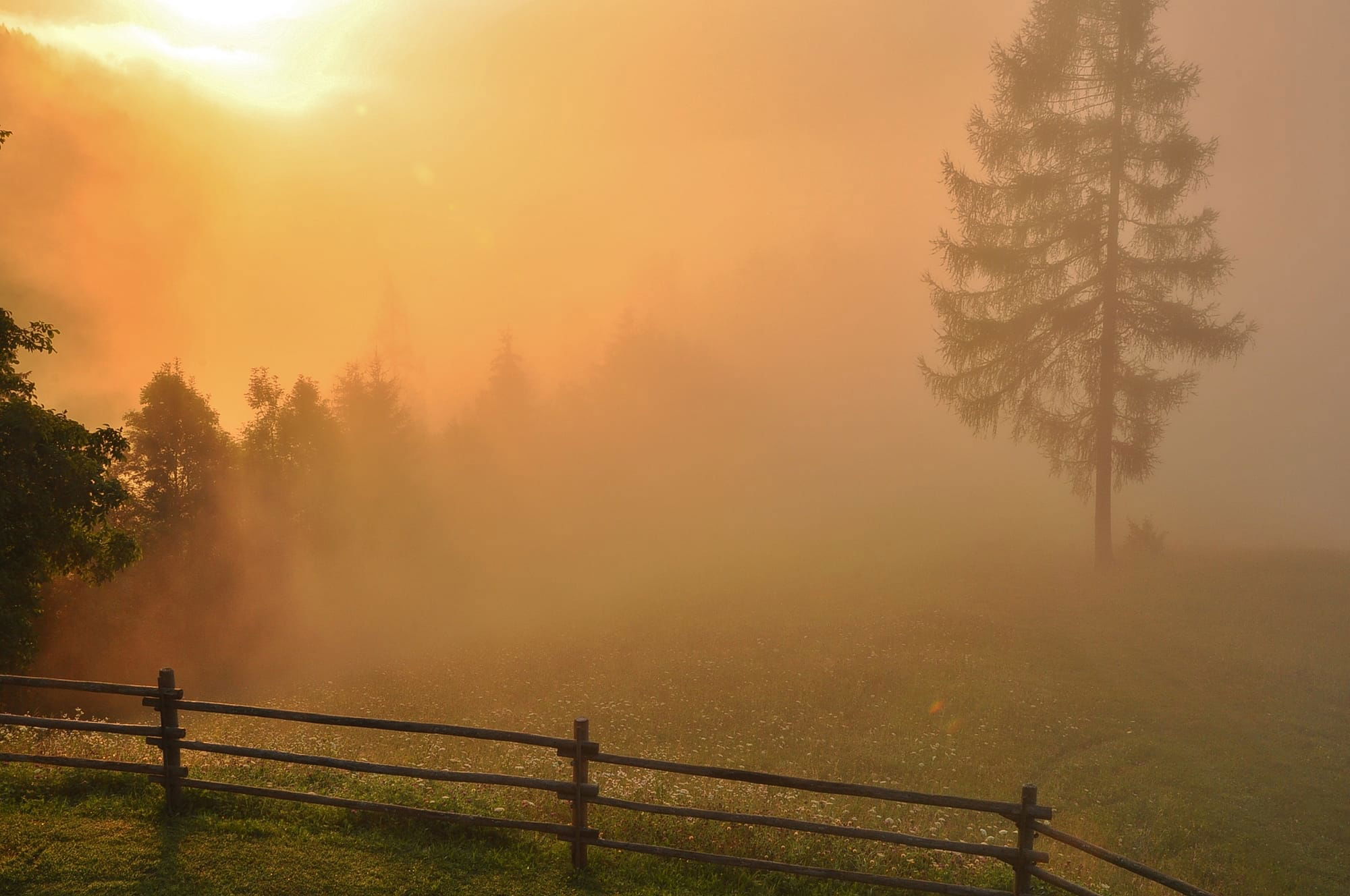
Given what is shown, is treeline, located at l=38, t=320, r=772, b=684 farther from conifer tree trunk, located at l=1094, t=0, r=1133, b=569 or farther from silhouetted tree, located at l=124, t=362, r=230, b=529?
conifer tree trunk, located at l=1094, t=0, r=1133, b=569

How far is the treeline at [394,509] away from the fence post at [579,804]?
14.6 meters

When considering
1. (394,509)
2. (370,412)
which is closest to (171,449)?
(394,509)

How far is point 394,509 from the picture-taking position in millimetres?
46281

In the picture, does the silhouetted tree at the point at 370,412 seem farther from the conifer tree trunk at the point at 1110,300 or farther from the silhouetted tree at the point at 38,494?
the conifer tree trunk at the point at 1110,300

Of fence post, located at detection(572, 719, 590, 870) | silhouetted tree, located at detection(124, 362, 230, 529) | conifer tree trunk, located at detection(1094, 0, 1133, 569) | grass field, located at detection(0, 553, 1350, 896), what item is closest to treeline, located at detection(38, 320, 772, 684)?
silhouetted tree, located at detection(124, 362, 230, 529)

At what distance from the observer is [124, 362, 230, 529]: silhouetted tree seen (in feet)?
107

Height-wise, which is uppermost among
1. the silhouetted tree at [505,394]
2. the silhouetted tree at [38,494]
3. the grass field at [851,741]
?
the silhouetted tree at [505,394]

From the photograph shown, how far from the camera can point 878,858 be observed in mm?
9961

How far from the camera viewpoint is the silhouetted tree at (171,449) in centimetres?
3250

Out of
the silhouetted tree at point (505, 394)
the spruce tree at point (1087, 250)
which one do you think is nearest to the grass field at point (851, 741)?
the spruce tree at point (1087, 250)

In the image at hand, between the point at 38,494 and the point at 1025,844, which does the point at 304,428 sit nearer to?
the point at 38,494

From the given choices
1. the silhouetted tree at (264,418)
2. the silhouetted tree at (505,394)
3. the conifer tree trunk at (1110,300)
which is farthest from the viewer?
the silhouetted tree at (505,394)

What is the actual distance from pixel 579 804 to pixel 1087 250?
27169 mm

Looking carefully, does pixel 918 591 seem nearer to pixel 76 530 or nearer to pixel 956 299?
pixel 956 299
